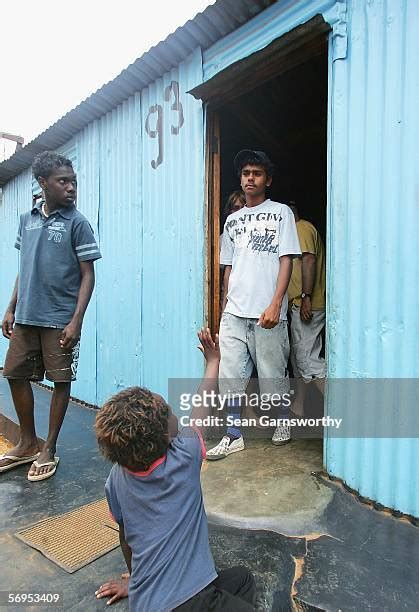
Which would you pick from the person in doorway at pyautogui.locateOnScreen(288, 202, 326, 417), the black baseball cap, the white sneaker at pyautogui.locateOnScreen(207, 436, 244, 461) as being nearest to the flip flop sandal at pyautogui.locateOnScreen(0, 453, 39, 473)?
the white sneaker at pyautogui.locateOnScreen(207, 436, 244, 461)

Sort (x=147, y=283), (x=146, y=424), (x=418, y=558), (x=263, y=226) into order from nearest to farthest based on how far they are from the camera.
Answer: (x=146, y=424) < (x=418, y=558) < (x=263, y=226) < (x=147, y=283)

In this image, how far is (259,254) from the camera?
9.66ft

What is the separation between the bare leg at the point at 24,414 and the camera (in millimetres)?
2934

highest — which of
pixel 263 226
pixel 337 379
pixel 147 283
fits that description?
pixel 263 226

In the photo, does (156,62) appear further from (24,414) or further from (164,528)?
(164,528)

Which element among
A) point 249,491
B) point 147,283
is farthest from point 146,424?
point 147,283

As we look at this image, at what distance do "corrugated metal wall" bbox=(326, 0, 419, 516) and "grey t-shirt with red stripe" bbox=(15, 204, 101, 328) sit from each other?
1684 millimetres

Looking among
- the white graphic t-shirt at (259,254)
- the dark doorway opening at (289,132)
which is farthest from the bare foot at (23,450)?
the dark doorway opening at (289,132)

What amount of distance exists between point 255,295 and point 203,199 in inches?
40.6

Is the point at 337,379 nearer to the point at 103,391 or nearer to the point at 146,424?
the point at 146,424

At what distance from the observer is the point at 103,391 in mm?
4617

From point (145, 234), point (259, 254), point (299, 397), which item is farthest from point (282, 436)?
point (145, 234)

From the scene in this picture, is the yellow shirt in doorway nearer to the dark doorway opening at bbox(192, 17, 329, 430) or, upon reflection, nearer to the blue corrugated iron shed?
the dark doorway opening at bbox(192, 17, 329, 430)

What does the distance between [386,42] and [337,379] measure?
1.85 metres
